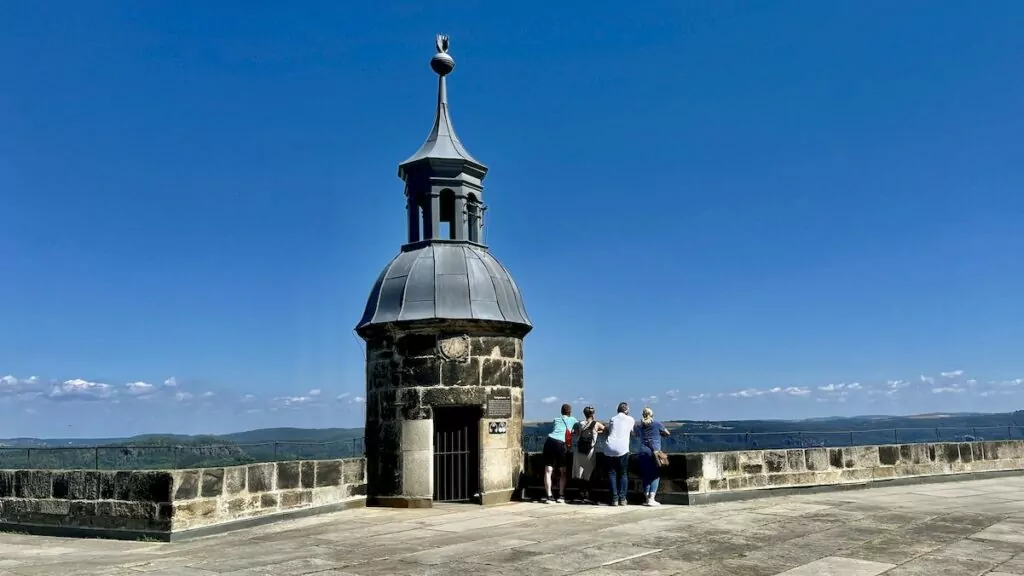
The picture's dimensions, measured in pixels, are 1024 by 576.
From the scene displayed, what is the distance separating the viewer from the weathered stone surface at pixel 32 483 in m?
10.5

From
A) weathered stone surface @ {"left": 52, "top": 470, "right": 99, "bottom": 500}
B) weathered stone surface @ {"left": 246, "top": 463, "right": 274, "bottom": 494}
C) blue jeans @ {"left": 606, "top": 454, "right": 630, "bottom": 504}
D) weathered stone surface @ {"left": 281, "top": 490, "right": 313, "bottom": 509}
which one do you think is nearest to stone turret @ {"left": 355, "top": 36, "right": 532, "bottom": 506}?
weathered stone surface @ {"left": 281, "top": 490, "right": 313, "bottom": 509}

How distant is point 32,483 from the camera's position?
1068 centimetres

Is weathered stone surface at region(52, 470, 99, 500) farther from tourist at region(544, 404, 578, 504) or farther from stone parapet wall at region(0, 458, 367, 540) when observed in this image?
tourist at region(544, 404, 578, 504)

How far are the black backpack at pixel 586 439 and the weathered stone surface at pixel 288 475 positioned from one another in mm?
3962

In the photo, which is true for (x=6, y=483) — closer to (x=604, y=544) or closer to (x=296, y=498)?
(x=296, y=498)

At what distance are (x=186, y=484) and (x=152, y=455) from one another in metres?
2.93

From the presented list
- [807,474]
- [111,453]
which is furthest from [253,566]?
[807,474]

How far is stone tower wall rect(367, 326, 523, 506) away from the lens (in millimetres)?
11898

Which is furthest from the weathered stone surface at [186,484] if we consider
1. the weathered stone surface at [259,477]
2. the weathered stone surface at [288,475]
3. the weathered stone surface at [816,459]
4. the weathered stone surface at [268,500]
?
the weathered stone surface at [816,459]

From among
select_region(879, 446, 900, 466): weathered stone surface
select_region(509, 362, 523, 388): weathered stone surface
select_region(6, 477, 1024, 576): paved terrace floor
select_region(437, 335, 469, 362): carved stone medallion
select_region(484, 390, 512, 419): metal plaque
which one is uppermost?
select_region(437, 335, 469, 362): carved stone medallion

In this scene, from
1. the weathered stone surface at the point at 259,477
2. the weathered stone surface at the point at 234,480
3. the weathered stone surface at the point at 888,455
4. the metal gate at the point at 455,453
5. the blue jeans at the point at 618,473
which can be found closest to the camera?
the weathered stone surface at the point at 234,480

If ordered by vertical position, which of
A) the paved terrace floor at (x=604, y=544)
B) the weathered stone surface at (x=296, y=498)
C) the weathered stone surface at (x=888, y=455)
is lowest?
the paved terrace floor at (x=604, y=544)

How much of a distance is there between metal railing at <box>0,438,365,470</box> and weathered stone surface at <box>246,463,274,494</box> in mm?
406

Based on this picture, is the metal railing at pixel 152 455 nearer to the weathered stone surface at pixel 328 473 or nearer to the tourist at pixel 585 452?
the weathered stone surface at pixel 328 473
